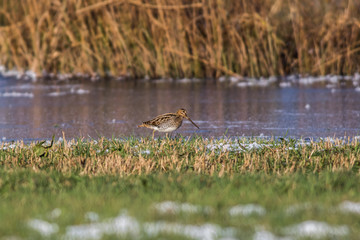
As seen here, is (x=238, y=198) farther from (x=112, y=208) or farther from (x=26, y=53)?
(x=26, y=53)

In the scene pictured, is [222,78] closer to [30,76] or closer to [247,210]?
[30,76]

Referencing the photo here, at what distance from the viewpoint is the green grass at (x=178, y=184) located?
4.41 meters

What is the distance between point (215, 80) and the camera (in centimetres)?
1891

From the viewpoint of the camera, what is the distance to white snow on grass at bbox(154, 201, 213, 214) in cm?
465

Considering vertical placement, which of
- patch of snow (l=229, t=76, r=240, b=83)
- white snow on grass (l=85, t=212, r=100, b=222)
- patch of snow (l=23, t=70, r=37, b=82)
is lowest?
white snow on grass (l=85, t=212, r=100, b=222)

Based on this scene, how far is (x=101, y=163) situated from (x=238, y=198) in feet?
8.37

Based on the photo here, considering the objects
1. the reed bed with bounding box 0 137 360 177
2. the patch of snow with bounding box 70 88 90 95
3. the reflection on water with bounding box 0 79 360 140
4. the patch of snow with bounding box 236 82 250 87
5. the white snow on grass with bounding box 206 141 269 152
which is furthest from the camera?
the patch of snow with bounding box 236 82 250 87

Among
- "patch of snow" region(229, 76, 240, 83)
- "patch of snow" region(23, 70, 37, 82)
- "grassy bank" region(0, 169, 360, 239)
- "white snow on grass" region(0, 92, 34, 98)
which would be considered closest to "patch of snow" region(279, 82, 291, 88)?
"patch of snow" region(229, 76, 240, 83)

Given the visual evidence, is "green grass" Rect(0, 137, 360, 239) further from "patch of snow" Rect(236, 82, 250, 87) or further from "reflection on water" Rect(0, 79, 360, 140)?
"patch of snow" Rect(236, 82, 250, 87)

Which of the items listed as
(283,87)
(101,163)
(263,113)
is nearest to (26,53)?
(283,87)

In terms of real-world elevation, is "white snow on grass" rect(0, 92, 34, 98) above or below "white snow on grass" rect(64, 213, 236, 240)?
above

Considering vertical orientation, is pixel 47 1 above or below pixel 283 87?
above

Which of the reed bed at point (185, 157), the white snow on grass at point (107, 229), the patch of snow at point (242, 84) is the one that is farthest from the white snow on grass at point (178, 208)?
the patch of snow at point (242, 84)

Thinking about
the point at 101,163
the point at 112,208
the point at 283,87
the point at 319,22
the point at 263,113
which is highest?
the point at 319,22
